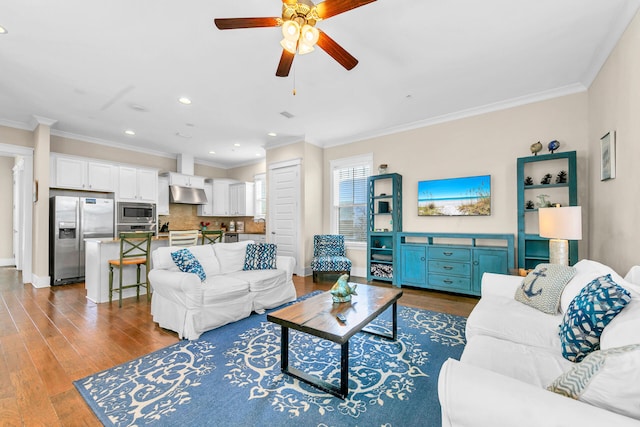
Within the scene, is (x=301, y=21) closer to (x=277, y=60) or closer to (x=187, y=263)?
(x=277, y=60)

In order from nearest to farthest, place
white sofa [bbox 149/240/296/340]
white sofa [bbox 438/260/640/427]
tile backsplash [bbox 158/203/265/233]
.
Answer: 1. white sofa [bbox 438/260/640/427]
2. white sofa [bbox 149/240/296/340]
3. tile backsplash [bbox 158/203/265/233]

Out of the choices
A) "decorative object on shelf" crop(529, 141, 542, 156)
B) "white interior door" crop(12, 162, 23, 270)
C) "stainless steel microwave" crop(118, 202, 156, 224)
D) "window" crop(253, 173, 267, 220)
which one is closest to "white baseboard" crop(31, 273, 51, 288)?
"stainless steel microwave" crop(118, 202, 156, 224)

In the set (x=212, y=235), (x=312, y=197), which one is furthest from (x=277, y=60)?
(x=312, y=197)

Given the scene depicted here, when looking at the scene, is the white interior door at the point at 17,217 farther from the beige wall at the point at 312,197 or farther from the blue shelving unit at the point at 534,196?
the blue shelving unit at the point at 534,196

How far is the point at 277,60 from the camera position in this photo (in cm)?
300

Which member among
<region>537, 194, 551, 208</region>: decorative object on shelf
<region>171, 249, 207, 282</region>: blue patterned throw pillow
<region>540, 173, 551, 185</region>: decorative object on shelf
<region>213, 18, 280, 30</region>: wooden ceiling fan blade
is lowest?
<region>171, 249, 207, 282</region>: blue patterned throw pillow

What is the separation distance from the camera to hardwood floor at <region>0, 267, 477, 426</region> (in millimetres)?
1755

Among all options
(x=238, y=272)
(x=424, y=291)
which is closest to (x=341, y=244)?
(x=424, y=291)

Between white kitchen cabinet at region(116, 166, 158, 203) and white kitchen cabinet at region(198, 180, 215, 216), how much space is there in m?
1.28

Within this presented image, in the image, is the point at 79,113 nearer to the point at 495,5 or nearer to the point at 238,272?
the point at 238,272

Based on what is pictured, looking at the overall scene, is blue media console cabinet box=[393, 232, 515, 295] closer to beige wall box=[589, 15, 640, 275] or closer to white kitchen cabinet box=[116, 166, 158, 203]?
beige wall box=[589, 15, 640, 275]

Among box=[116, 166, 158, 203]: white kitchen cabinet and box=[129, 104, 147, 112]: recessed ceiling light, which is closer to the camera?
box=[129, 104, 147, 112]: recessed ceiling light

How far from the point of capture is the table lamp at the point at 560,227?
8.54 feet

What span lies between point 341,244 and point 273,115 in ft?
8.78
